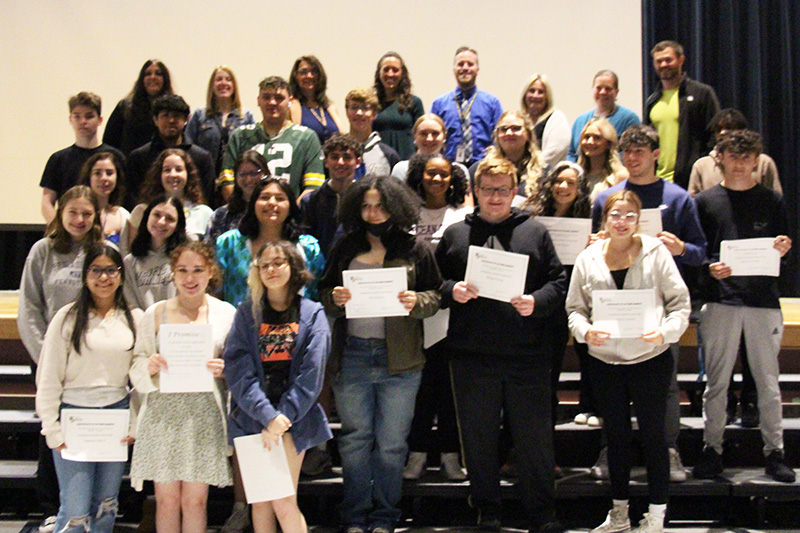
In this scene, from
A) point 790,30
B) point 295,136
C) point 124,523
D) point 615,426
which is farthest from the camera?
point 790,30

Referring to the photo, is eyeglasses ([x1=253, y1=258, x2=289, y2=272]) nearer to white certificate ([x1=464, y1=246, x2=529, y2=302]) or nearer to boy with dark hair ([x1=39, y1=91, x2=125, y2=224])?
white certificate ([x1=464, y1=246, x2=529, y2=302])

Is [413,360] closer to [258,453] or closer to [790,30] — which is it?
[258,453]

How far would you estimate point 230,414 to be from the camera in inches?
133

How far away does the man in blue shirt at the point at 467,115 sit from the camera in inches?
207

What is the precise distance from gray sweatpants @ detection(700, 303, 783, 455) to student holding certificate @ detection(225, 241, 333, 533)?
6.98ft

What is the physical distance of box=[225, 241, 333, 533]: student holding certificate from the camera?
329cm

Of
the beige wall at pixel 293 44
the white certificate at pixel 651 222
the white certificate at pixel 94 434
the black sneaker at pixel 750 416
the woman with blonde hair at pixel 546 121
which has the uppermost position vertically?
the beige wall at pixel 293 44

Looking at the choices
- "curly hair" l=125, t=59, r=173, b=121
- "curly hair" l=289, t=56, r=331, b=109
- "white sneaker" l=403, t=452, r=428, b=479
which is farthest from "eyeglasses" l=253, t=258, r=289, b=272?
"curly hair" l=125, t=59, r=173, b=121

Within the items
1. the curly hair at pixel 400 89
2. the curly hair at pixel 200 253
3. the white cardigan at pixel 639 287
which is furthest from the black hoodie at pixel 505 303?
the curly hair at pixel 400 89

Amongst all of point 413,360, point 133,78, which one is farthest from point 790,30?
point 133,78

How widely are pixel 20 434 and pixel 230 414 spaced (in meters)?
1.83

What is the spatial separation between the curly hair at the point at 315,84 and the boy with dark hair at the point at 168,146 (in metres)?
0.90

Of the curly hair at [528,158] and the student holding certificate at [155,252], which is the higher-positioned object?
the curly hair at [528,158]

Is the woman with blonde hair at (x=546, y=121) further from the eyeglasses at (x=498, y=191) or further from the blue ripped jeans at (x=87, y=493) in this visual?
the blue ripped jeans at (x=87, y=493)
